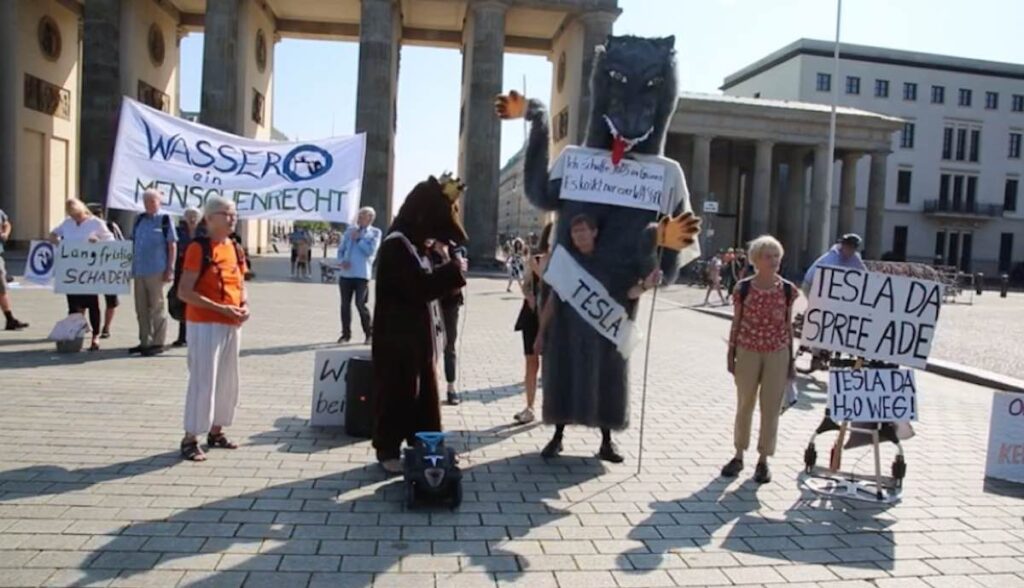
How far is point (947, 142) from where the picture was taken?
6869 centimetres

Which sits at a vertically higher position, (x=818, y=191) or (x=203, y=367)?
(x=818, y=191)

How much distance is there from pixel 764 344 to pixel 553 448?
1.83 meters

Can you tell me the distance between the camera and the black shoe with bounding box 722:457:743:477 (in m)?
6.06

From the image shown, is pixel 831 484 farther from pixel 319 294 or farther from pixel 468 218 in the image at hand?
pixel 468 218

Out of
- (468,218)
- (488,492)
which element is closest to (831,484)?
(488,492)

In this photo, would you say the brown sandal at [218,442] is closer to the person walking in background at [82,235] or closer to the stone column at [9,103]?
the person walking in background at [82,235]

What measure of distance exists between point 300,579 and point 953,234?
76536 mm

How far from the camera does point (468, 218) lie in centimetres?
3603

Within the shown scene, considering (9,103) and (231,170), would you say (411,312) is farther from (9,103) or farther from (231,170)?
(9,103)

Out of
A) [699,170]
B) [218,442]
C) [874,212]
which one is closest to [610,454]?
[218,442]

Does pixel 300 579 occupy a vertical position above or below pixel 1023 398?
below

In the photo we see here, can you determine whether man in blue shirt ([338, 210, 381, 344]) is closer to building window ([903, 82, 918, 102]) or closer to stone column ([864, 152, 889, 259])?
stone column ([864, 152, 889, 259])

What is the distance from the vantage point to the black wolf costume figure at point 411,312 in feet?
17.6

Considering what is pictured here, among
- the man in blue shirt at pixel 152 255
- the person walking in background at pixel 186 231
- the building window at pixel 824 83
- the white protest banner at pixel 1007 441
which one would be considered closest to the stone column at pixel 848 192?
the building window at pixel 824 83
